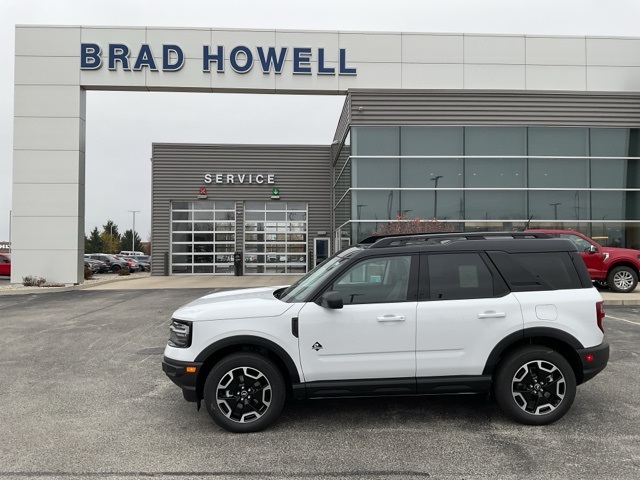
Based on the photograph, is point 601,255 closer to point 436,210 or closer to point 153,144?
point 436,210

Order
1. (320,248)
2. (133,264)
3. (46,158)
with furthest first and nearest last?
(133,264) < (320,248) < (46,158)

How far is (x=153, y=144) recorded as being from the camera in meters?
28.1

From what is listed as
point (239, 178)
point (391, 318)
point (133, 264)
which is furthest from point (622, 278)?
point (133, 264)

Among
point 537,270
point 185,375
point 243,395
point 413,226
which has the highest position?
point 413,226

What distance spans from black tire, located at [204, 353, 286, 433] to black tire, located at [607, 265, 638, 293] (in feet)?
43.0

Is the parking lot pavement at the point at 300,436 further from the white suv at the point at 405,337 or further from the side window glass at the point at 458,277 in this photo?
the side window glass at the point at 458,277

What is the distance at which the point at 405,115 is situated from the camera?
18.6 m

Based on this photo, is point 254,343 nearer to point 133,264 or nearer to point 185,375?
point 185,375

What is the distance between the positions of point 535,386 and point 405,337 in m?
1.24

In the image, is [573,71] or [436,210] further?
[573,71]

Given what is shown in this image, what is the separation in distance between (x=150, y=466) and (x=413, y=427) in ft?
7.20

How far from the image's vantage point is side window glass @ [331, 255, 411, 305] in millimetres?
4477

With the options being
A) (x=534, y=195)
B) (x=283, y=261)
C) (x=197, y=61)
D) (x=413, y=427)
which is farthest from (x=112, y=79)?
(x=413, y=427)

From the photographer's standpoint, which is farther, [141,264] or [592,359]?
[141,264]
